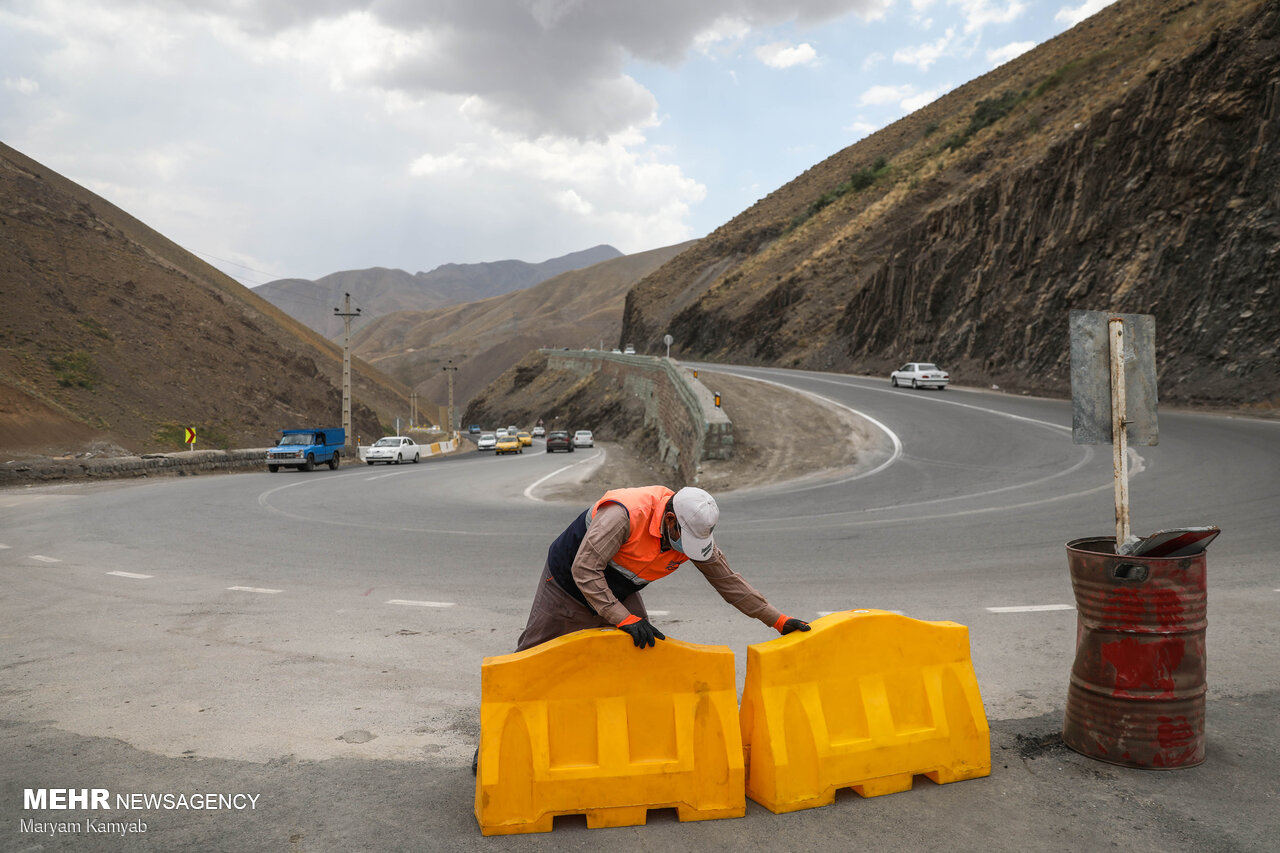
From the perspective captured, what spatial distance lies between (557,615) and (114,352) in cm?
5154

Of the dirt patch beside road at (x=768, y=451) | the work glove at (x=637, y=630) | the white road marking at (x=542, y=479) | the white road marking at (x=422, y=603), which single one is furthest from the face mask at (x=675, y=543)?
the white road marking at (x=542, y=479)

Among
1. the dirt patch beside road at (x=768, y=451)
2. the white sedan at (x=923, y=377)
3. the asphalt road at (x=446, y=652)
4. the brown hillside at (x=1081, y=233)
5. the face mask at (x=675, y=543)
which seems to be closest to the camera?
the asphalt road at (x=446, y=652)

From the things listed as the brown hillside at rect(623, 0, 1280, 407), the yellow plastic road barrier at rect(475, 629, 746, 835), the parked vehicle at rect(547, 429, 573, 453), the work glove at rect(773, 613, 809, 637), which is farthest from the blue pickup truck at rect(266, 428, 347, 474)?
the work glove at rect(773, 613, 809, 637)

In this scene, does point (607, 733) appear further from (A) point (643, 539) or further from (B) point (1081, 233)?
(B) point (1081, 233)

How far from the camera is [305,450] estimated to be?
31.5 meters

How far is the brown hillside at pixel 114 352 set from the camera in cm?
3975

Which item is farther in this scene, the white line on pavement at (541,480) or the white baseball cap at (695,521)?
the white line on pavement at (541,480)

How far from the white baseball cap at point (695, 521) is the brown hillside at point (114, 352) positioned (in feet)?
116

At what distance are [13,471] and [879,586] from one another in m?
25.1

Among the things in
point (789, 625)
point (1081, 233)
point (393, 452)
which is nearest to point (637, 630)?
point (789, 625)

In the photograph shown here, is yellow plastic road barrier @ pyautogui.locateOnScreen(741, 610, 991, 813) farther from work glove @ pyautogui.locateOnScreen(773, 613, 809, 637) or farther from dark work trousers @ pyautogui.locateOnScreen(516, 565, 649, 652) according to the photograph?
dark work trousers @ pyautogui.locateOnScreen(516, 565, 649, 652)

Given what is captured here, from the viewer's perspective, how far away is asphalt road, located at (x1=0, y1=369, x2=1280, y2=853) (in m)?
3.72

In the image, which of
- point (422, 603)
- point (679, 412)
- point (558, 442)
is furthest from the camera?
point (558, 442)

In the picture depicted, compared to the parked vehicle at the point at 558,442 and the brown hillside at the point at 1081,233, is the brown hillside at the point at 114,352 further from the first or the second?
the brown hillside at the point at 1081,233
